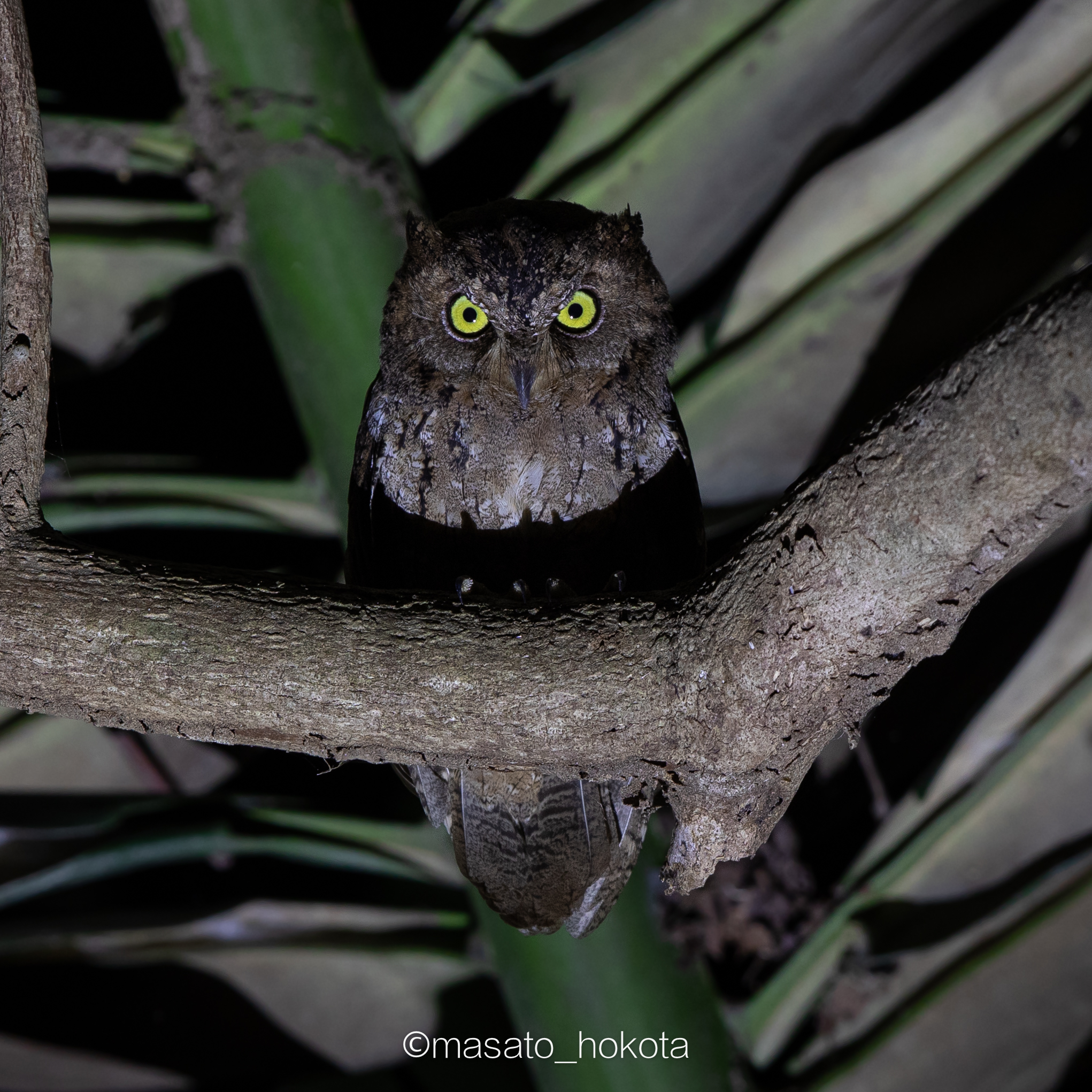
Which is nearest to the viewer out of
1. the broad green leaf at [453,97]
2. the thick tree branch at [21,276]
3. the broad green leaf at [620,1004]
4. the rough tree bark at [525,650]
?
the rough tree bark at [525,650]

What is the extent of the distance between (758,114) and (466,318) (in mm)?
1045

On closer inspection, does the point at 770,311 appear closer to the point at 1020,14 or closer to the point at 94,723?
the point at 1020,14

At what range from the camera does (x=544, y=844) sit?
2.09 meters

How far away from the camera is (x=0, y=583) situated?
127 centimetres

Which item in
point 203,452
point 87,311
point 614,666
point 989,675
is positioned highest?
point 614,666

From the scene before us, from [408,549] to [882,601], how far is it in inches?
52.1

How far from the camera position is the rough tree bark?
116 cm

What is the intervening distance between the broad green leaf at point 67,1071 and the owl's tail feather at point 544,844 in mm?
1502

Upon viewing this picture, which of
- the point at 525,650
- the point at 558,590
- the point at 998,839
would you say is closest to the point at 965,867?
the point at 998,839

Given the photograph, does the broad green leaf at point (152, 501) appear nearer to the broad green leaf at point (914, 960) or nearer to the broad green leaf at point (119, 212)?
the broad green leaf at point (119, 212)

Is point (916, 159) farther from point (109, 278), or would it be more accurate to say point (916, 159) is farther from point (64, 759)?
point (64, 759)

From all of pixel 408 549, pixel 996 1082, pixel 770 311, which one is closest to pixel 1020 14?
pixel 770 311

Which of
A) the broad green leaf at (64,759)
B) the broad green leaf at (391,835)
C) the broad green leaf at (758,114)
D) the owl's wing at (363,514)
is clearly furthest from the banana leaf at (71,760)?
the broad green leaf at (758,114)

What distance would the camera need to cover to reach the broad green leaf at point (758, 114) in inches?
95.0
